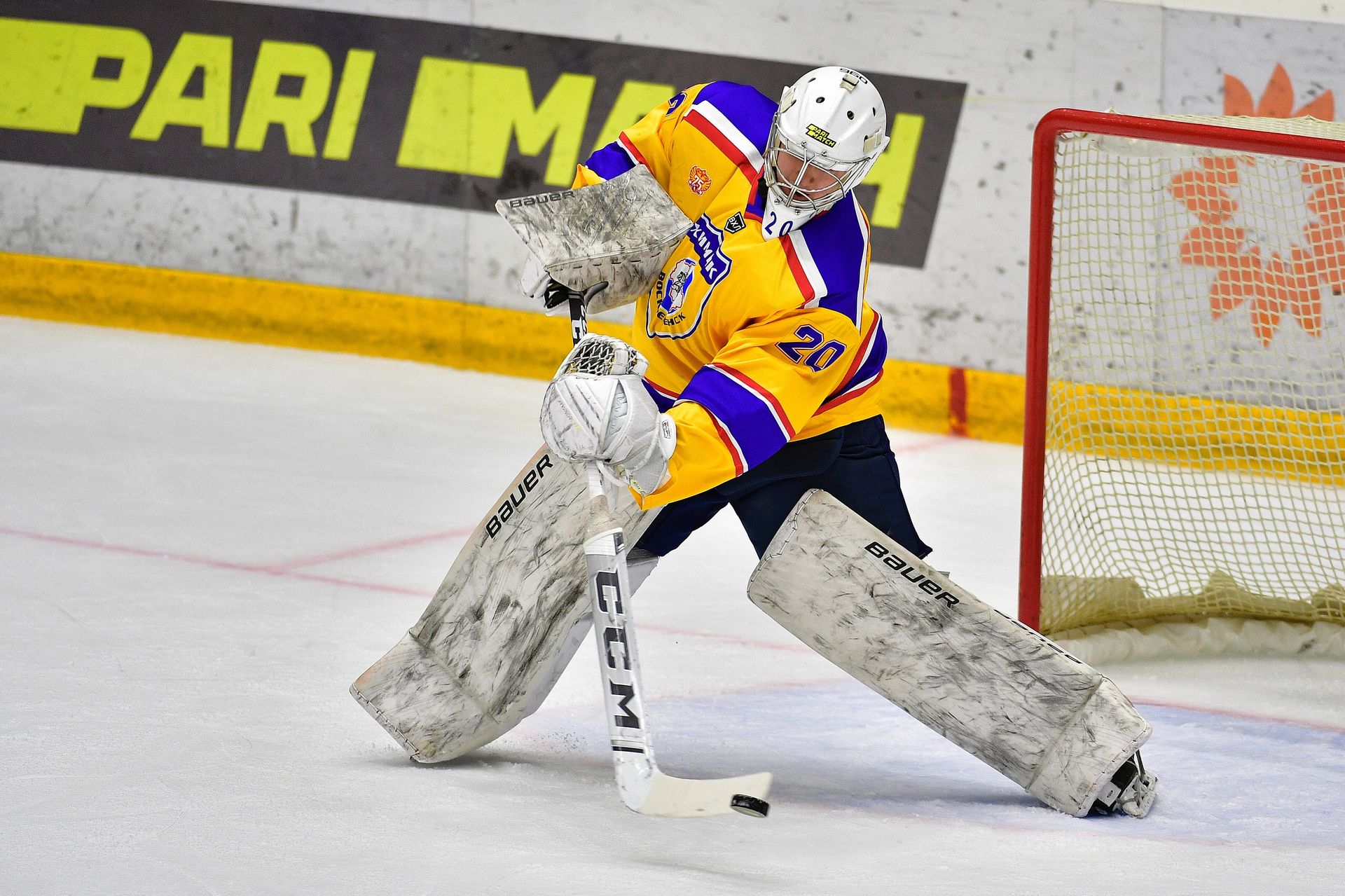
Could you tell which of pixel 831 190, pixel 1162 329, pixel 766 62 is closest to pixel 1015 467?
pixel 1162 329

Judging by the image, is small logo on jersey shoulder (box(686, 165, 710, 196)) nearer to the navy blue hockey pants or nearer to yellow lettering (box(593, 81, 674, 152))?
the navy blue hockey pants

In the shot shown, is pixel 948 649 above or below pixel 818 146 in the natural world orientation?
below

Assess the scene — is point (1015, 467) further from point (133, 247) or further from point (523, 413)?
point (133, 247)

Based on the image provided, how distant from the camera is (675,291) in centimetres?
254

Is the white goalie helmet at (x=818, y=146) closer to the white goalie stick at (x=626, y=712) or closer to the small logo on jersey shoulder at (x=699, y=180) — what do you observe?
the small logo on jersey shoulder at (x=699, y=180)

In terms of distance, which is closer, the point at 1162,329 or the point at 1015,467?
A: the point at 1162,329

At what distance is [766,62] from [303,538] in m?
2.40

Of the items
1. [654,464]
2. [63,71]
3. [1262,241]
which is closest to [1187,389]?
[1262,241]

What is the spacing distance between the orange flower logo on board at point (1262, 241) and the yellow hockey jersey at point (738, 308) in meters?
2.15

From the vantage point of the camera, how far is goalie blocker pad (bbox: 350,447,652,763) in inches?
103

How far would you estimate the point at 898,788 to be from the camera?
2.73 m

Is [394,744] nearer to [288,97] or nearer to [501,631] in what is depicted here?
[501,631]

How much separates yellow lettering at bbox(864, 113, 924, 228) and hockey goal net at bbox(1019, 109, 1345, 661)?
775 millimetres

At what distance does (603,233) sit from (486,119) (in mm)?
3420
